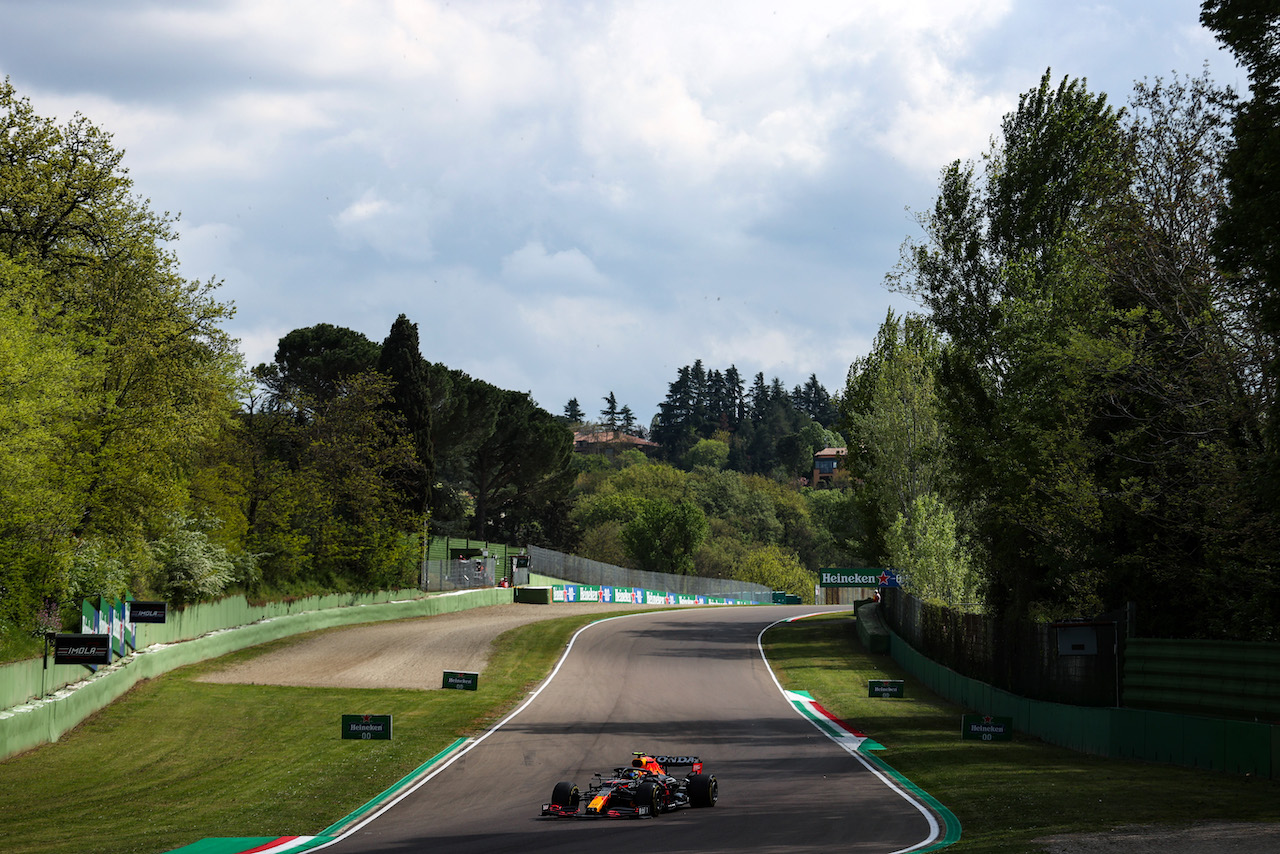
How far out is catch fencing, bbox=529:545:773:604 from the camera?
93.7 meters

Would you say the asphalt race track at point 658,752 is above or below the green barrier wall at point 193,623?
below

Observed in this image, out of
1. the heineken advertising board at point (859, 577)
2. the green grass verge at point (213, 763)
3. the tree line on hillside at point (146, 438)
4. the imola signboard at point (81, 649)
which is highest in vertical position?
the tree line on hillside at point (146, 438)

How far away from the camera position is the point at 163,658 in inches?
1474

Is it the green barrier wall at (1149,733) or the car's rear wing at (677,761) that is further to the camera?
the green barrier wall at (1149,733)

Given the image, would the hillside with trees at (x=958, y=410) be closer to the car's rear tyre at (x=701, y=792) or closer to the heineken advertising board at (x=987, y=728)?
the heineken advertising board at (x=987, y=728)

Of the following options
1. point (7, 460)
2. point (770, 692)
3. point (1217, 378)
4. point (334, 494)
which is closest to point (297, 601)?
point (334, 494)

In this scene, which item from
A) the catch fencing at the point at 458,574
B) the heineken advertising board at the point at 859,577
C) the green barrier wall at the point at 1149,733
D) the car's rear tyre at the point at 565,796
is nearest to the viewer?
the car's rear tyre at the point at 565,796

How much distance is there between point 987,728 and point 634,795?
12.5 metres

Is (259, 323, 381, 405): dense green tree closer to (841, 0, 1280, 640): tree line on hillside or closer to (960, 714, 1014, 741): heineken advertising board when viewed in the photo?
(841, 0, 1280, 640): tree line on hillside

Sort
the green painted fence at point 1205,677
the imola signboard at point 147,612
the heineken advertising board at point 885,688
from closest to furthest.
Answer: the green painted fence at point 1205,677 → the imola signboard at point 147,612 → the heineken advertising board at point 885,688

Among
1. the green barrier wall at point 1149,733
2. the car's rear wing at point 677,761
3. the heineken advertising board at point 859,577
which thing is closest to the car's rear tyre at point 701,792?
the car's rear wing at point 677,761

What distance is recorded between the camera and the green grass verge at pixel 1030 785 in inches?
635

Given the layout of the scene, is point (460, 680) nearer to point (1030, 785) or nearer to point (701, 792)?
point (701, 792)

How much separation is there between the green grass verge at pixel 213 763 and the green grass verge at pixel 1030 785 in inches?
402
